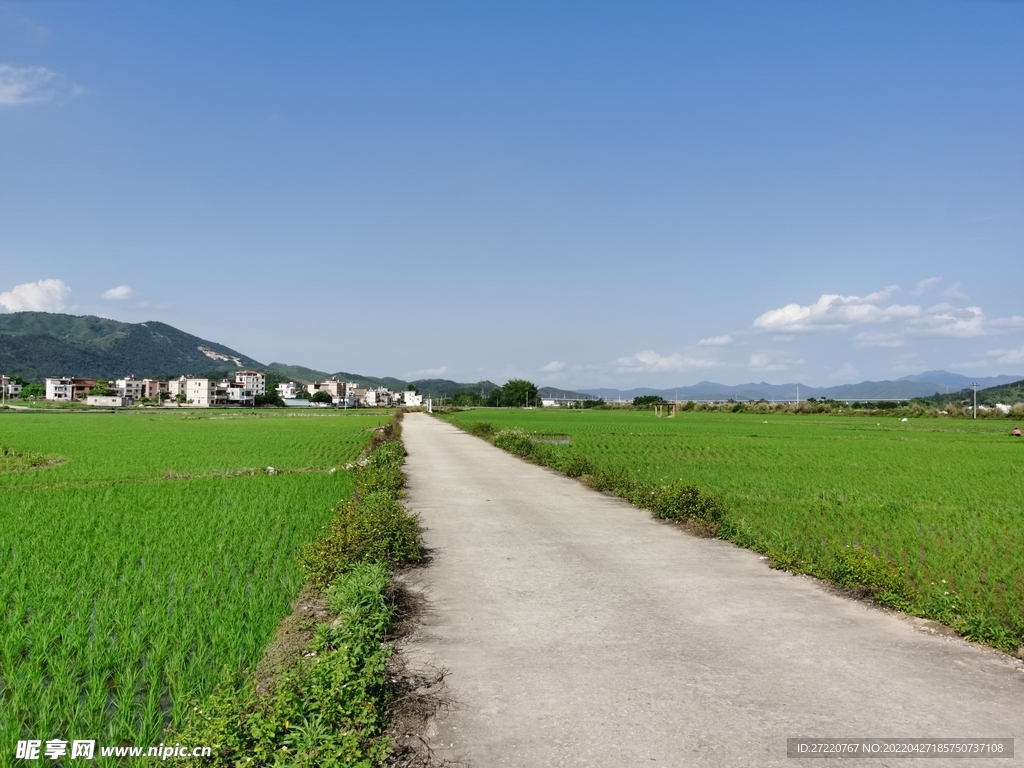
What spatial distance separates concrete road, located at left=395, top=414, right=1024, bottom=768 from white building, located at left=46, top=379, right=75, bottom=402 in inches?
6459

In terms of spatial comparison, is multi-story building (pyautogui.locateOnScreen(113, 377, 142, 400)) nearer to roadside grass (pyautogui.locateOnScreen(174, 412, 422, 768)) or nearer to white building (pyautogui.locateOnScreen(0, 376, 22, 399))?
white building (pyautogui.locateOnScreen(0, 376, 22, 399))

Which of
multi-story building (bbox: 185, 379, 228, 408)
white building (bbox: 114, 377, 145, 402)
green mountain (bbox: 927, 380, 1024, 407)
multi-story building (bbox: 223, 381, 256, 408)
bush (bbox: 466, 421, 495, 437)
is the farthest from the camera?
white building (bbox: 114, 377, 145, 402)

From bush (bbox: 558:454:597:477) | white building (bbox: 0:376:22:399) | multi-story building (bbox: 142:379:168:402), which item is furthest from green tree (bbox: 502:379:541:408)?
bush (bbox: 558:454:597:477)

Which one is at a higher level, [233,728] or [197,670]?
A: [233,728]

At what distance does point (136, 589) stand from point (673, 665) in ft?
18.4

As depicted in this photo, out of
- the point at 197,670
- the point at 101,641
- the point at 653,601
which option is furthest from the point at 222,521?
the point at 653,601

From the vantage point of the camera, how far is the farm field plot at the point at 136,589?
4.48 meters

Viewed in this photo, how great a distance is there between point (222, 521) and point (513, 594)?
6.32 metres

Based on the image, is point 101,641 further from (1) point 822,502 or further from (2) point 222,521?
(1) point 822,502

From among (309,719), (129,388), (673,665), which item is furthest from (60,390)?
(673,665)

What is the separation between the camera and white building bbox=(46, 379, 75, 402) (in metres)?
143

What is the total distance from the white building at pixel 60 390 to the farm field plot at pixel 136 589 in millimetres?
150584

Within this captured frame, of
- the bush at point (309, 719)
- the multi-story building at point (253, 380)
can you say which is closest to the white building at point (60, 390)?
the multi-story building at point (253, 380)

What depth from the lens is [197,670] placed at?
4988mm
